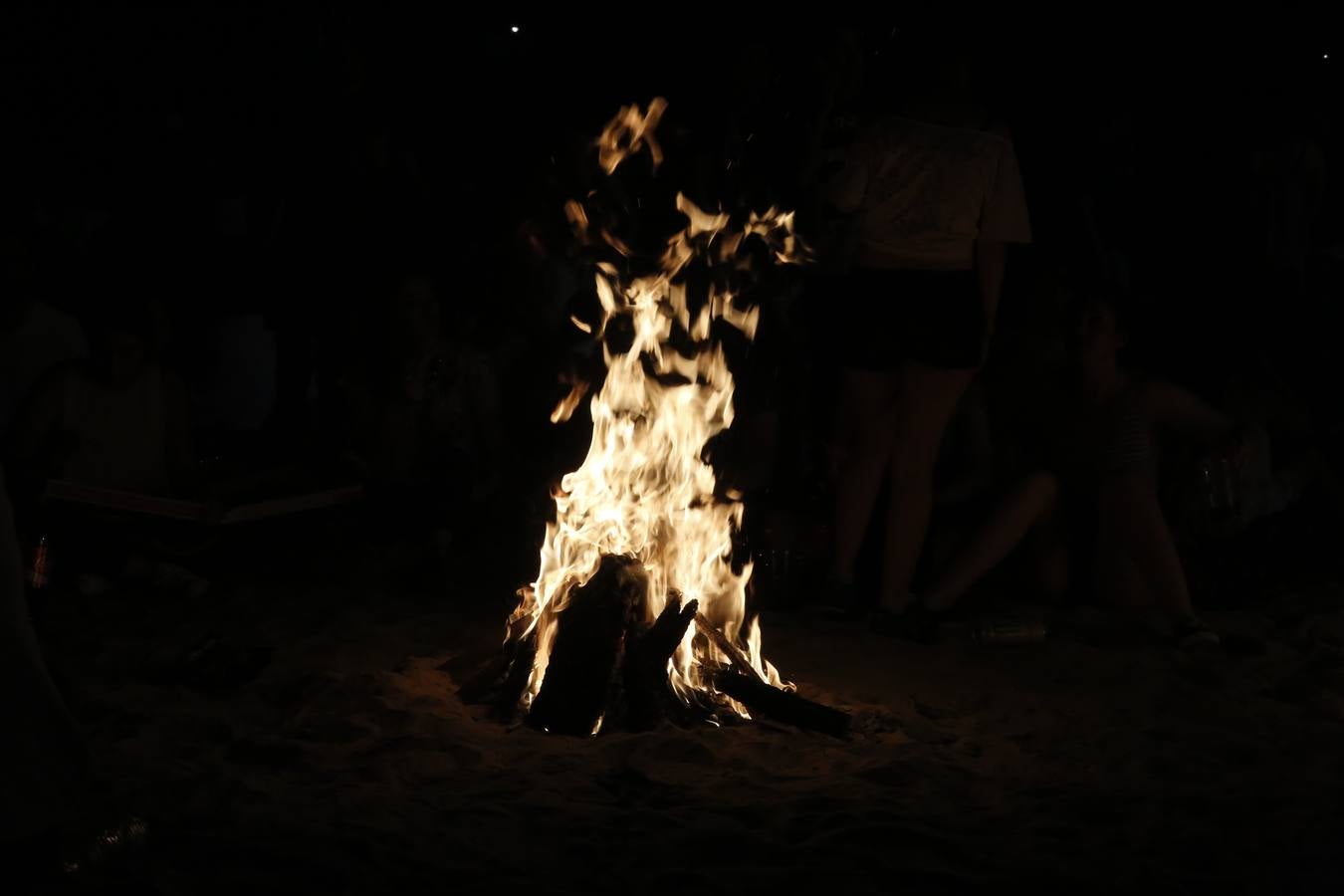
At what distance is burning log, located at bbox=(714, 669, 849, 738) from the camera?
540 cm

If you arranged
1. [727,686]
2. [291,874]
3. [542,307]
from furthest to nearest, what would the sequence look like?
[542,307] → [727,686] → [291,874]

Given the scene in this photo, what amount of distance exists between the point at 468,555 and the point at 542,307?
73.5 inches

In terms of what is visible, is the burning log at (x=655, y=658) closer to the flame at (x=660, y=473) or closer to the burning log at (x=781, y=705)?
the burning log at (x=781, y=705)

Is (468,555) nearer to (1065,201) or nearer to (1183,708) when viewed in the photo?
(1183,708)

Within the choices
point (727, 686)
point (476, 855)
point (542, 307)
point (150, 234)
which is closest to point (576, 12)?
point (542, 307)

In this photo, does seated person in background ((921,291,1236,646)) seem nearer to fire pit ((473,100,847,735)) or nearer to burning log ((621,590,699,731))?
fire pit ((473,100,847,735))

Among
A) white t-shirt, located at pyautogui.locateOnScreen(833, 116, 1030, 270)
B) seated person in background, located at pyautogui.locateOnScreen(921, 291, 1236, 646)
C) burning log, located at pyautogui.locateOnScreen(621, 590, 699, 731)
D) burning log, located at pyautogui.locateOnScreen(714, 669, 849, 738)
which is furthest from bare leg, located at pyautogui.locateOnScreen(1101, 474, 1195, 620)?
burning log, located at pyautogui.locateOnScreen(621, 590, 699, 731)

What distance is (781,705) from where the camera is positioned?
5.51 meters

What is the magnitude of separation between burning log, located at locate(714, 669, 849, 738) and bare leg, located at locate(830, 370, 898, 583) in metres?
1.35

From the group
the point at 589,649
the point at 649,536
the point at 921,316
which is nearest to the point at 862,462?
the point at 921,316

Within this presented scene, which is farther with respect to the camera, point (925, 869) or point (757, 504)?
point (757, 504)

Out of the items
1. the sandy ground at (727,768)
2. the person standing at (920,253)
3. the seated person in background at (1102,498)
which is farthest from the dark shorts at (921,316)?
the sandy ground at (727,768)

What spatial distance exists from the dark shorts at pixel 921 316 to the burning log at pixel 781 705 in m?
1.74

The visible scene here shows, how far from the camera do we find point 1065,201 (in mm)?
9930
